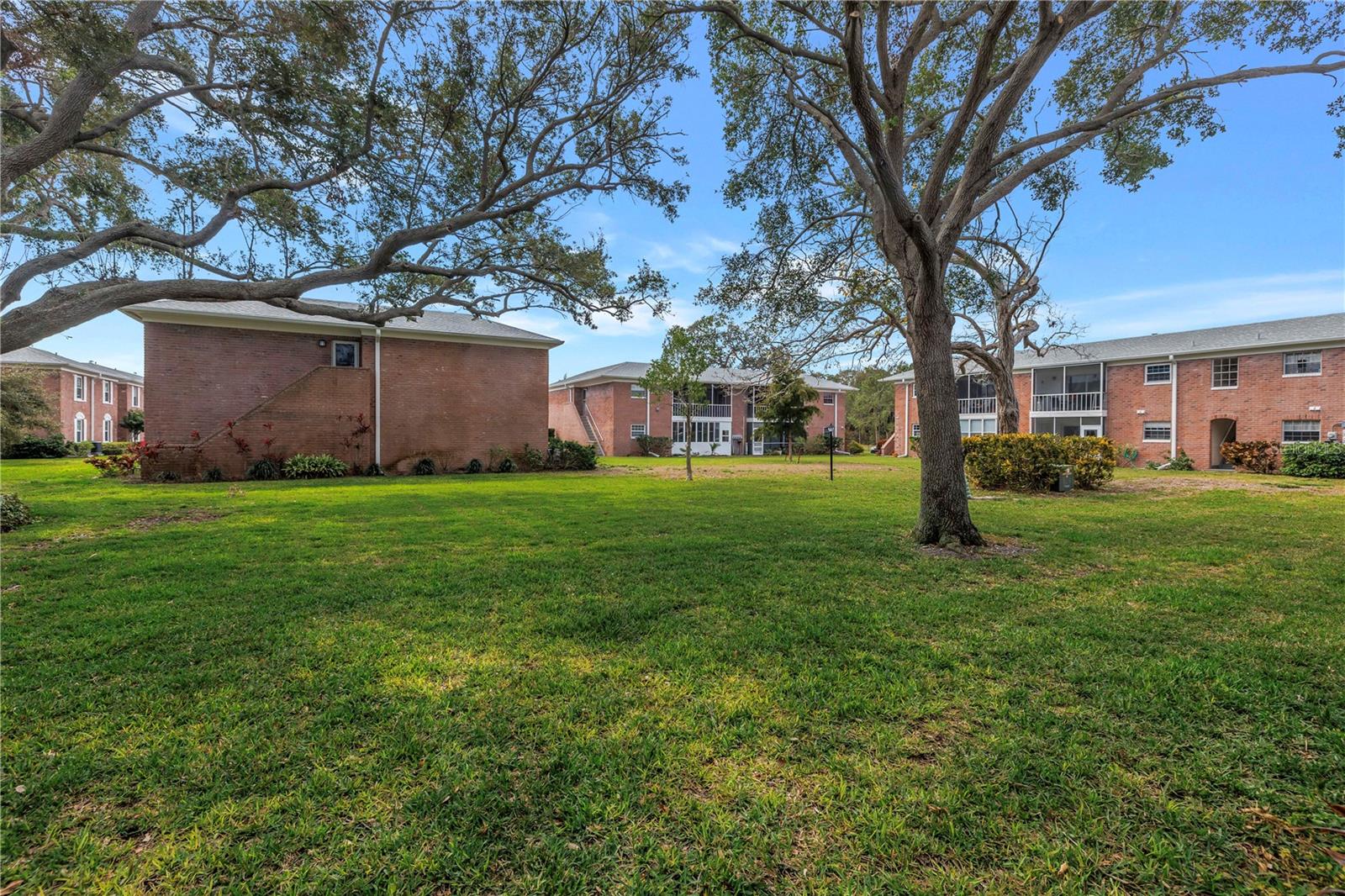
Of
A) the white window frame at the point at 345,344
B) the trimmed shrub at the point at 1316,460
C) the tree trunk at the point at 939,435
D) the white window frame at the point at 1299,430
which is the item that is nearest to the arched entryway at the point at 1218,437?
the white window frame at the point at 1299,430

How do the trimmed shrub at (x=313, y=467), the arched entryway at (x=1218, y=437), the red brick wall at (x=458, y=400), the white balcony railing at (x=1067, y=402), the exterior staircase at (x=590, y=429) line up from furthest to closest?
the exterior staircase at (x=590, y=429) → the white balcony railing at (x=1067, y=402) → the arched entryway at (x=1218, y=437) → the red brick wall at (x=458, y=400) → the trimmed shrub at (x=313, y=467)

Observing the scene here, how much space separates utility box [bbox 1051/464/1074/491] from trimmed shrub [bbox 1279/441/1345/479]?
11507 millimetres

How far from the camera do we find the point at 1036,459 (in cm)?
1373

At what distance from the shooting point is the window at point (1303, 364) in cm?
2053

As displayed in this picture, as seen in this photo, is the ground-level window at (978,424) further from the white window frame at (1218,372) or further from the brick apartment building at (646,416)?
the white window frame at (1218,372)

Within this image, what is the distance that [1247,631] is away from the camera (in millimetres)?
4090

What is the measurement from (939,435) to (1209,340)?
2717cm

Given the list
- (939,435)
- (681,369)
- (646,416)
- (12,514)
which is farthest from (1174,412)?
(12,514)

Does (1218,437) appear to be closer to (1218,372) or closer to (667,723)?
(1218,372)

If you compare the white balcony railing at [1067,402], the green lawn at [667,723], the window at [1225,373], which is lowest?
the green lawn at [667,723]

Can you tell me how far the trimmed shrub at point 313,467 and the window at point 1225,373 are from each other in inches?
1390

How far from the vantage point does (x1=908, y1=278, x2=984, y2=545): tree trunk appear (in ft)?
23.5

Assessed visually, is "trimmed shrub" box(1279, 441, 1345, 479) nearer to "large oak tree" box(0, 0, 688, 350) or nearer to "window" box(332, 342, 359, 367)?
"large oak tree" box(0, 0, 688, 350)

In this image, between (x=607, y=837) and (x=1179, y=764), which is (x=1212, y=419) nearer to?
(x=1179, y=764)
